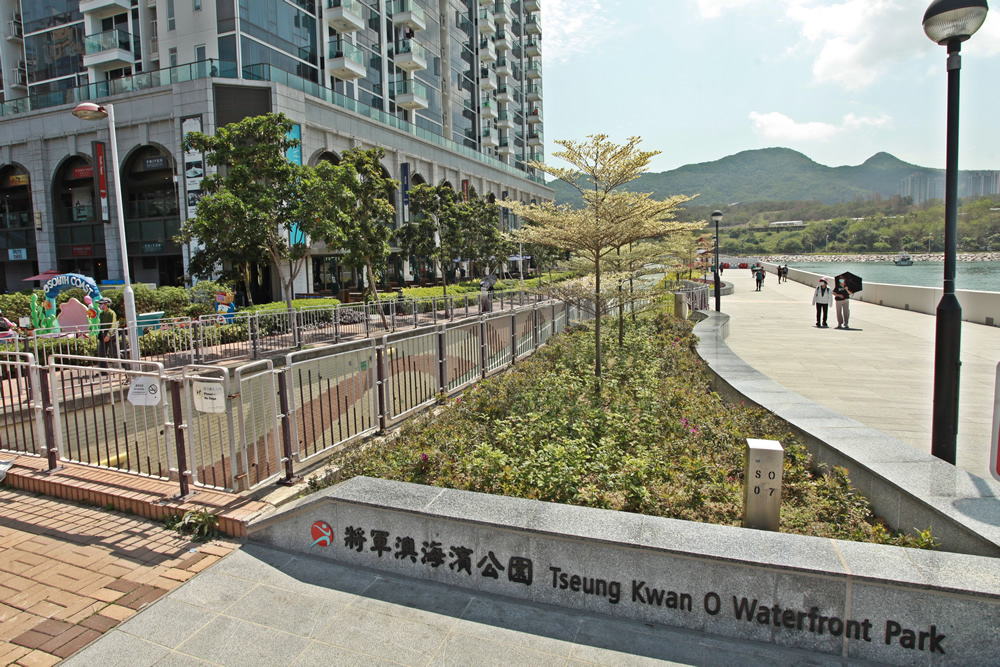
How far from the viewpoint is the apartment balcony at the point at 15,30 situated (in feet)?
130

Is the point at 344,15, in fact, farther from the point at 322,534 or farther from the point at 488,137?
the point at 322,534

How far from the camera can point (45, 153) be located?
35.2 meters

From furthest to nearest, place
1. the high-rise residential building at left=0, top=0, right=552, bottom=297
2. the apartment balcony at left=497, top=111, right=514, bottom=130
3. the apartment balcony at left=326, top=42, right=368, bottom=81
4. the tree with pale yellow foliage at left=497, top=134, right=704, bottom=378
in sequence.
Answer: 1. the apartment balcony at left=497, top=111, right=514, bottom=130
2. the apartment balcony at left=326, top=42, right=368, bottom=81
3. the high-rise residential building at left=0, top=0, right=552, bottom=297
4. the tree with pale yellow foliage at left=497, top=134, right=704, bottom=378

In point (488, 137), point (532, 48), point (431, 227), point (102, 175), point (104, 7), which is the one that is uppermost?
point (532, 48)

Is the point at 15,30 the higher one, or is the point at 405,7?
the point at 405,7

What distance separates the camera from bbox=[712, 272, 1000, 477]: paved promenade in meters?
7.32

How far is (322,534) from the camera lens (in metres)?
4.51

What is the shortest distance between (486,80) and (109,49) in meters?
35.1

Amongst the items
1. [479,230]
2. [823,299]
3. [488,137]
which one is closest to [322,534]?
[823,299]

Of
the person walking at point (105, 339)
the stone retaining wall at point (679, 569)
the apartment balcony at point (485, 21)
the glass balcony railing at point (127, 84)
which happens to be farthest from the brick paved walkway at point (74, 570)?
the apartment balcony at point (485, 21)

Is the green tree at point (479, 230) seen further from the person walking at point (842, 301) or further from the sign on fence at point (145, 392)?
the sign on fence at point (145, 392)

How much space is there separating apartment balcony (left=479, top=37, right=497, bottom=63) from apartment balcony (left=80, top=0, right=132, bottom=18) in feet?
112

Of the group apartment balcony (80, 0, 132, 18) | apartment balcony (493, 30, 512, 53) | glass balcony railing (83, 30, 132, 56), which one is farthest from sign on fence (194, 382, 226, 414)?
apartment balcony (493, 30, 512, 53)

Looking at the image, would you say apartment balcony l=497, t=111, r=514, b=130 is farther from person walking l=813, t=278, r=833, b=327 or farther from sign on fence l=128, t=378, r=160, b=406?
sign on fence l=128, t=378, r=160, b=406
